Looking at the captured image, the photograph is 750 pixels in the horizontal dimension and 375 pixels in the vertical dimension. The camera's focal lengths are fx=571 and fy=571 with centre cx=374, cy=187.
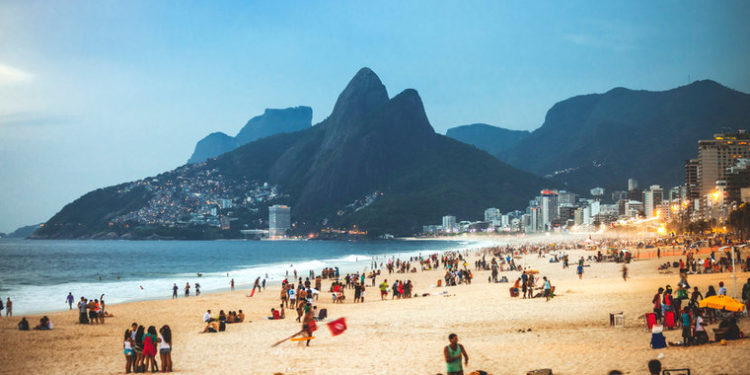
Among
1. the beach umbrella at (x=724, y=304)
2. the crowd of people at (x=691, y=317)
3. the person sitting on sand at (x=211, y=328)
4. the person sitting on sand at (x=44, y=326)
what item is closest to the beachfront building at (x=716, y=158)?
the crowd of people at (x=691, y=317)

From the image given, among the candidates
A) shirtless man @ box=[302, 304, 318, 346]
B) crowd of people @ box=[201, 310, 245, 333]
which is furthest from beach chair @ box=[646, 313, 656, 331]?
crowd of people @ box=[201, 310, 245, 333]

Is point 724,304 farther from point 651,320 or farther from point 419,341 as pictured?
point 419,341

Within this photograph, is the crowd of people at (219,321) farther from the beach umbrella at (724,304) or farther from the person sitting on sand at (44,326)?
the beach umbrella at (724,304)

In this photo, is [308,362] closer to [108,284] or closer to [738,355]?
[738,355]

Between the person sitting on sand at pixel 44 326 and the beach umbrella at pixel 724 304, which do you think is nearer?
the beach umbrella at pixel 724 304

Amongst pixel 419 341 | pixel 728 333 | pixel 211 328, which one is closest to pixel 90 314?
pixel 211 328

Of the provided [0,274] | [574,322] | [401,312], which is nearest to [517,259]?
[401,312]

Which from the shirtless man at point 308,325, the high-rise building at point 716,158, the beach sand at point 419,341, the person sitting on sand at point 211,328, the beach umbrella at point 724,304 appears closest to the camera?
the beach sand at point 419,341

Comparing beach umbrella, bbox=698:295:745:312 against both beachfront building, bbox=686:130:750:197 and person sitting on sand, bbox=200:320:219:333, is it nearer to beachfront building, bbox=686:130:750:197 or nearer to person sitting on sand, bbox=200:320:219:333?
person sitting on sand, bbox=200:320:219:333

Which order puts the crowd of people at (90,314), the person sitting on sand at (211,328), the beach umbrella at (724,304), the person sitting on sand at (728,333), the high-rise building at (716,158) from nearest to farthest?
the person sitting on sand at (728,333), the beach umbrella at (724,304), the person sitting on sand at (211,328), the crowd of people at (90,314), the high-rise building at (716,158)
